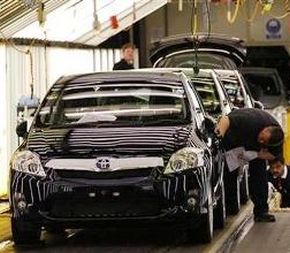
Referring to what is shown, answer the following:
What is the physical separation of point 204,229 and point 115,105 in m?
1.62

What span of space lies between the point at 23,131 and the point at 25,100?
2588mm

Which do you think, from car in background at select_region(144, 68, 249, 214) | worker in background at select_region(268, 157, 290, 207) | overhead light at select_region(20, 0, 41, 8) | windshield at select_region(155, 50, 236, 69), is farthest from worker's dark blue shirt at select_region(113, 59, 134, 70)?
worker in background at select_region(268, 157, 290, 207)

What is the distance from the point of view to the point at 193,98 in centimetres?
885

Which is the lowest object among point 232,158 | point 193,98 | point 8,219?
point 8,219

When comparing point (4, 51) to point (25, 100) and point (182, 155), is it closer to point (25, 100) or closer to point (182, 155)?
point (25, 100)

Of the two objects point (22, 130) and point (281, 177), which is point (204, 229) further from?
point (281, 177)

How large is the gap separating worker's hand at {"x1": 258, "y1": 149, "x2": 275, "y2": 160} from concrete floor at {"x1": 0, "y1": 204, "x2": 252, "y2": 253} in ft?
2.48

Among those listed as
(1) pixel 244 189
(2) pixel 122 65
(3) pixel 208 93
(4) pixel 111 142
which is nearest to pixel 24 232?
(4) pixel 111 142

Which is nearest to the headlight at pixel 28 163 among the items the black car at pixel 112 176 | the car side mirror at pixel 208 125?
the black car at pixel 112 176

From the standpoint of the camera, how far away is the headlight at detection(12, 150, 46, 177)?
7656 mm

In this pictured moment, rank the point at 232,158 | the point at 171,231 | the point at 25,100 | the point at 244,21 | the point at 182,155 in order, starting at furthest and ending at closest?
the point at 244,21 → the point at 25,100 → the point at 232,158 → the point at 171,231 → the point at 182,155

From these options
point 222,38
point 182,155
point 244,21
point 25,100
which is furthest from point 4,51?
point 244,21

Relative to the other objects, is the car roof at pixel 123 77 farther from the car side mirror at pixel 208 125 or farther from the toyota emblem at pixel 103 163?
the toyota emblem at pixel 103 163

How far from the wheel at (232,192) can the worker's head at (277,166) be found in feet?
1.31
